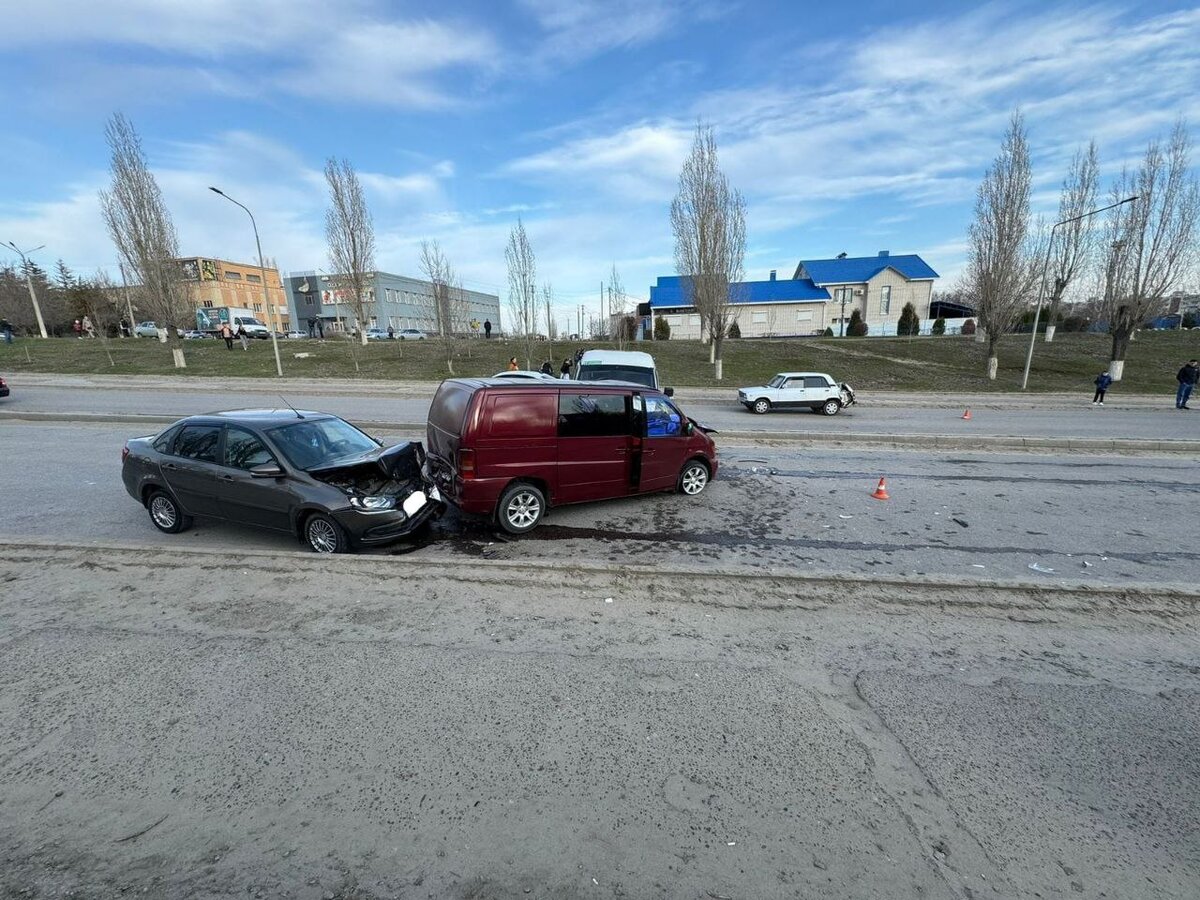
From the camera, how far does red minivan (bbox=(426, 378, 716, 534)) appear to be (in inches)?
241

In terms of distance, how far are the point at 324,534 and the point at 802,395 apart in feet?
54.7

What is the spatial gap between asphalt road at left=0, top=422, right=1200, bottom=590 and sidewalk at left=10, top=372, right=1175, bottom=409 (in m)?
12.2

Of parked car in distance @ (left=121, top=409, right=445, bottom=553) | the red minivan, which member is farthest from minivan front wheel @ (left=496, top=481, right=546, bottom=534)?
parked car in distance @ (left=121, top=409, right=445, bottom=553)

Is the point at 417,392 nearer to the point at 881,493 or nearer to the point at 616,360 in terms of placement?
the point at 616,360

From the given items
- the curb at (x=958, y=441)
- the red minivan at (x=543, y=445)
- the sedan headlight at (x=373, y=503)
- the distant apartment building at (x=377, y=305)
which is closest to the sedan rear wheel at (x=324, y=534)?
the sedan headlight at (x=373, y=503)

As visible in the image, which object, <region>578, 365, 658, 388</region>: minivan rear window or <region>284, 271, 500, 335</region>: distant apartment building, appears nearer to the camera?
<region>578, 365, 658, 388</region>: minivan rear window

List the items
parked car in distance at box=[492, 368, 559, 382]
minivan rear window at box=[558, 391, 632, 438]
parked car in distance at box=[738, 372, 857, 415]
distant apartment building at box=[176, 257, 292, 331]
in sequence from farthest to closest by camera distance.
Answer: distant apartment building at box=[176, 257, 292, 331] < parked car in distance at box=[738, 372, 857, 415] < parked car in distance at box=[492, 368, 559, 382] < minivan rear window at box=[558, 391, 632, 438]

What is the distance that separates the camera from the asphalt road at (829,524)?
18.9 ft

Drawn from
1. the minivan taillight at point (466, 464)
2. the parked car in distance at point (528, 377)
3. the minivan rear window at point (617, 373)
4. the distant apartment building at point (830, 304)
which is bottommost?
the minivan taillight at point (466, 464)

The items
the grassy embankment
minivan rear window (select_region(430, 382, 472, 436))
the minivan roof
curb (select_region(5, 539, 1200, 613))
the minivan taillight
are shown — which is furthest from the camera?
the grassy embankment

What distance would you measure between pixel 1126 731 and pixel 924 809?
5.41 ft

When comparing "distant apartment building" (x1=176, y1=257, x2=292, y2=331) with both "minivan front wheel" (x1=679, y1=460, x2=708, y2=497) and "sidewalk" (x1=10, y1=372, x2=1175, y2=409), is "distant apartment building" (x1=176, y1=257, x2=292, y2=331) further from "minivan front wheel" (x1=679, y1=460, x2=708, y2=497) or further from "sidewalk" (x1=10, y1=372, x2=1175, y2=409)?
"minivan front wheel" (x1=679, y1=460, x2=708, y2=497)

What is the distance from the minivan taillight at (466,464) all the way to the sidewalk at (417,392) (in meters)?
16.5

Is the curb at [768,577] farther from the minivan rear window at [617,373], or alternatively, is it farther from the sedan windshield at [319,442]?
the minivan rear window at [617,373]
